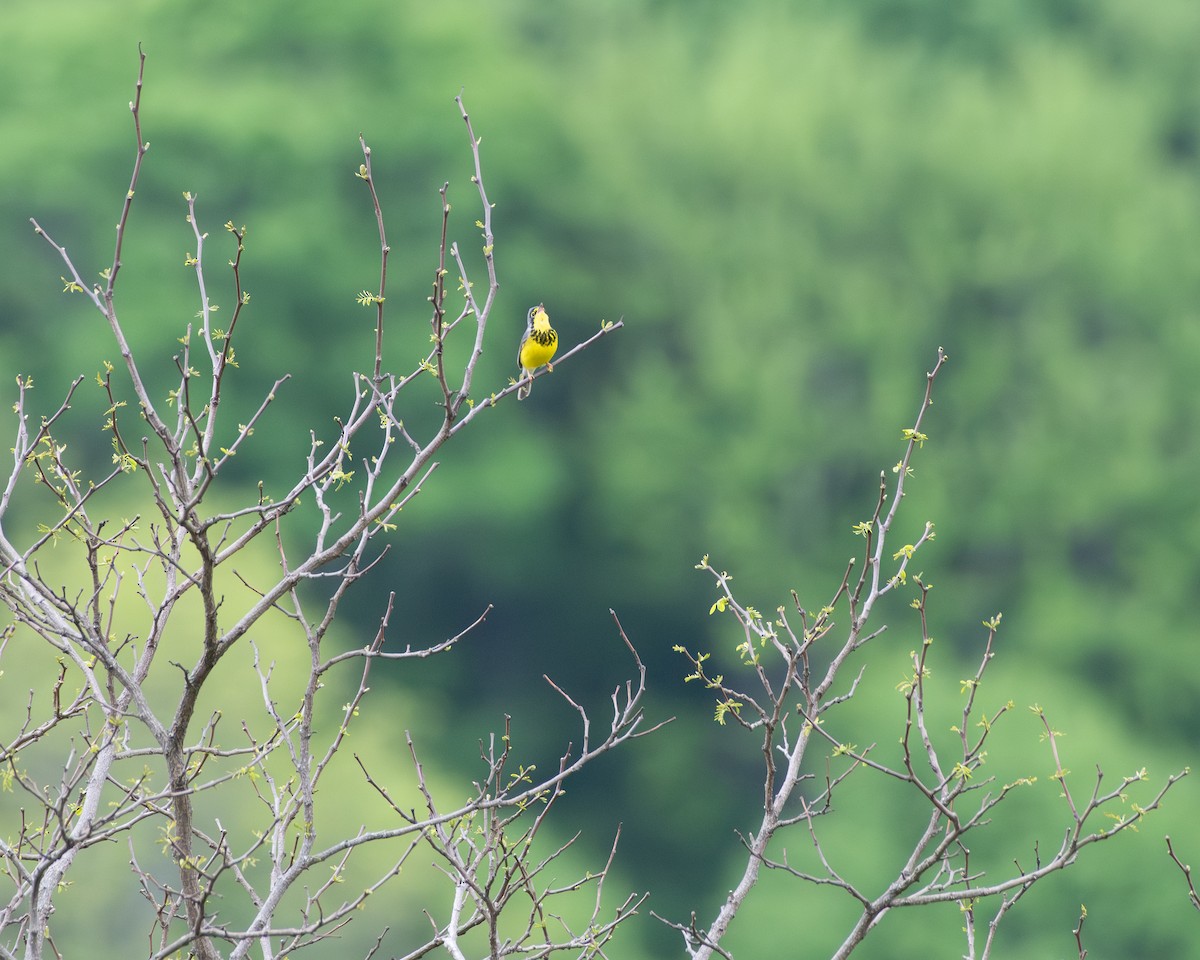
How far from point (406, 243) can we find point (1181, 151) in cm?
958

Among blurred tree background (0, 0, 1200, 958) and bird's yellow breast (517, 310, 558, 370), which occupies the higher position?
blurred tree background (0, 0, 1200, 958)

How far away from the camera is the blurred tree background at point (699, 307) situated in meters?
19.2

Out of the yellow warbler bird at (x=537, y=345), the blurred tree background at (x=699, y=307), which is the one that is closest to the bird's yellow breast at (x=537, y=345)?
the yellow warbler bird at (x=537, y=345)

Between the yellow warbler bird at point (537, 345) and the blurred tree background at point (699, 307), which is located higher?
the blurred tree background at point (699, 307)

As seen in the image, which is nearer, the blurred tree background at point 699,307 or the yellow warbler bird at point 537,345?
the yellow warbler bird at point 537,345

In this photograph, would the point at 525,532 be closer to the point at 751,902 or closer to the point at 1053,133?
the point at 751,902

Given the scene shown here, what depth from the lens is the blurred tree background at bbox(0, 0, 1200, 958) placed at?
62.9 ft

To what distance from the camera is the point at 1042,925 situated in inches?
595

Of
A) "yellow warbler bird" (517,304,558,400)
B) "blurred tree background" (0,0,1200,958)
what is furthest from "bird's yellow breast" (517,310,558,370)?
"blurred tree background" (0,0,1200,958)

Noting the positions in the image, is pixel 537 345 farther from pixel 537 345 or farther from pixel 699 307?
pixel 699 307

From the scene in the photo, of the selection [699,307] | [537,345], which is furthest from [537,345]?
[699,307]

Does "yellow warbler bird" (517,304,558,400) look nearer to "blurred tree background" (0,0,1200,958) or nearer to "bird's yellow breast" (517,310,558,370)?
"bird's yellow breast" (517,310,558,370)

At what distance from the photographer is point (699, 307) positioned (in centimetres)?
2108

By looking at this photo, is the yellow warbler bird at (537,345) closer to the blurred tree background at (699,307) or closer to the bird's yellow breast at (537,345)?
the bird's yellow breast at (537,345)
